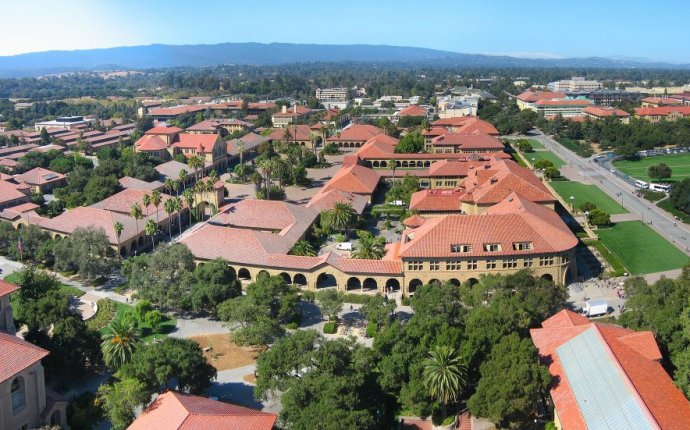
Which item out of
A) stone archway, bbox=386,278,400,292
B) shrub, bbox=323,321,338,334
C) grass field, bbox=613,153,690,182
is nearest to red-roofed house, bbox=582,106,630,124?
grass field, bbox=613,153,690,182

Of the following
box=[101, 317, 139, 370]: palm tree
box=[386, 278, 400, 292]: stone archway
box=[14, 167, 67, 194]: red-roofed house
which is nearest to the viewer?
box=[101, 317, 139, 370]: palm tree

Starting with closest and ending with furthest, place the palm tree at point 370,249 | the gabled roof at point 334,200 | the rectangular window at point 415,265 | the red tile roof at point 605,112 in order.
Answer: the rectangular window at point 415,265
the palm tree at point 370,249
the gabled roof at point 334,200
the red tile roof at point 605,112

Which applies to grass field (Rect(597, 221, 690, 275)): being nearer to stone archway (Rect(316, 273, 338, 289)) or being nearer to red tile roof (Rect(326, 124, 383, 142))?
stone archway (Rect(316, 273, 338, 289))

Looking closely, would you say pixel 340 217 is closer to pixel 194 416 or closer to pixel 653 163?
pixel 194 416

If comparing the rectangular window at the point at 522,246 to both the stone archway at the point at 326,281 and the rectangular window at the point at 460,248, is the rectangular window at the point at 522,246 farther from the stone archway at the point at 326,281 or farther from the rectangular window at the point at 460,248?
the stone archway at the point at 326,281

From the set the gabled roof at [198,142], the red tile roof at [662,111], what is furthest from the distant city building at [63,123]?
the red tile roof at [662,111]

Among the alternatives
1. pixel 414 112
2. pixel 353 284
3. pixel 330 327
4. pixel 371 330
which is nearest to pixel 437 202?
pixel 353 284
